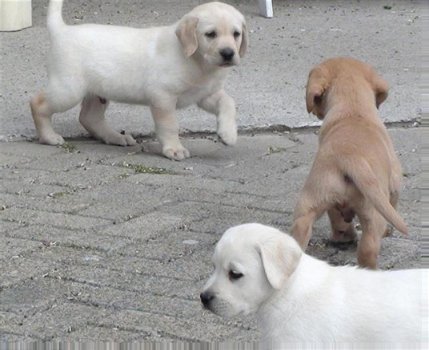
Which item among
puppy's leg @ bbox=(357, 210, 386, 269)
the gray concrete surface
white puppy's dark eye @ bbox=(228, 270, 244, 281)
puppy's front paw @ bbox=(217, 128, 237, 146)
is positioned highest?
white puppy's dark eye @ bbox=(228, 270, 244, 281)

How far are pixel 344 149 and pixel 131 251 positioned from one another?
0.96 meters

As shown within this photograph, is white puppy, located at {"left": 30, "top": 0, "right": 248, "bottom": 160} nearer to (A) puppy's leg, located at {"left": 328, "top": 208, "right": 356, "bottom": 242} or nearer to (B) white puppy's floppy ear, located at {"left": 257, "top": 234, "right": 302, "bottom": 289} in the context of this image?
(A) puppy's leg, located at {"left": 328, "top": 208, "right": 356, "bottom": 242}

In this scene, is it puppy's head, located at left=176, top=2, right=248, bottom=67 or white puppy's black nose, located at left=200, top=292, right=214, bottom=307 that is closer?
white puppy's black nose, located at left=200, top=292, right=214, bottom=307

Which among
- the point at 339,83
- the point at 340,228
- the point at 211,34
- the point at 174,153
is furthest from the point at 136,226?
the point at 211,34

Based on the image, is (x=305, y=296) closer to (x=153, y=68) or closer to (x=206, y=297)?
(x=206, y=297)

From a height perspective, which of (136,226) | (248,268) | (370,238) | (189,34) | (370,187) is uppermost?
(248,268)

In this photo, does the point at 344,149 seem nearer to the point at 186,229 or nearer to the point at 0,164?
the point at 186,229

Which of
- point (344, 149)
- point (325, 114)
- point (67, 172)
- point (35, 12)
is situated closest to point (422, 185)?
point (325, 114)

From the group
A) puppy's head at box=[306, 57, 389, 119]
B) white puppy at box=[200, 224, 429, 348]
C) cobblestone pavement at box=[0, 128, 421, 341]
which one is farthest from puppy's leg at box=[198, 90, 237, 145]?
white puppy at box=[200, 224, 429, 348]

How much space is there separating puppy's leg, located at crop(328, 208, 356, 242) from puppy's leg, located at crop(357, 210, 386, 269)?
27 centimetres

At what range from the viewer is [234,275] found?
10.8 feet

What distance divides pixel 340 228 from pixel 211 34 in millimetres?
1711

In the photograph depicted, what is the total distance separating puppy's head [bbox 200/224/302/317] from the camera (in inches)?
→ 128

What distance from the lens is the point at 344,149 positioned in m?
4.29
